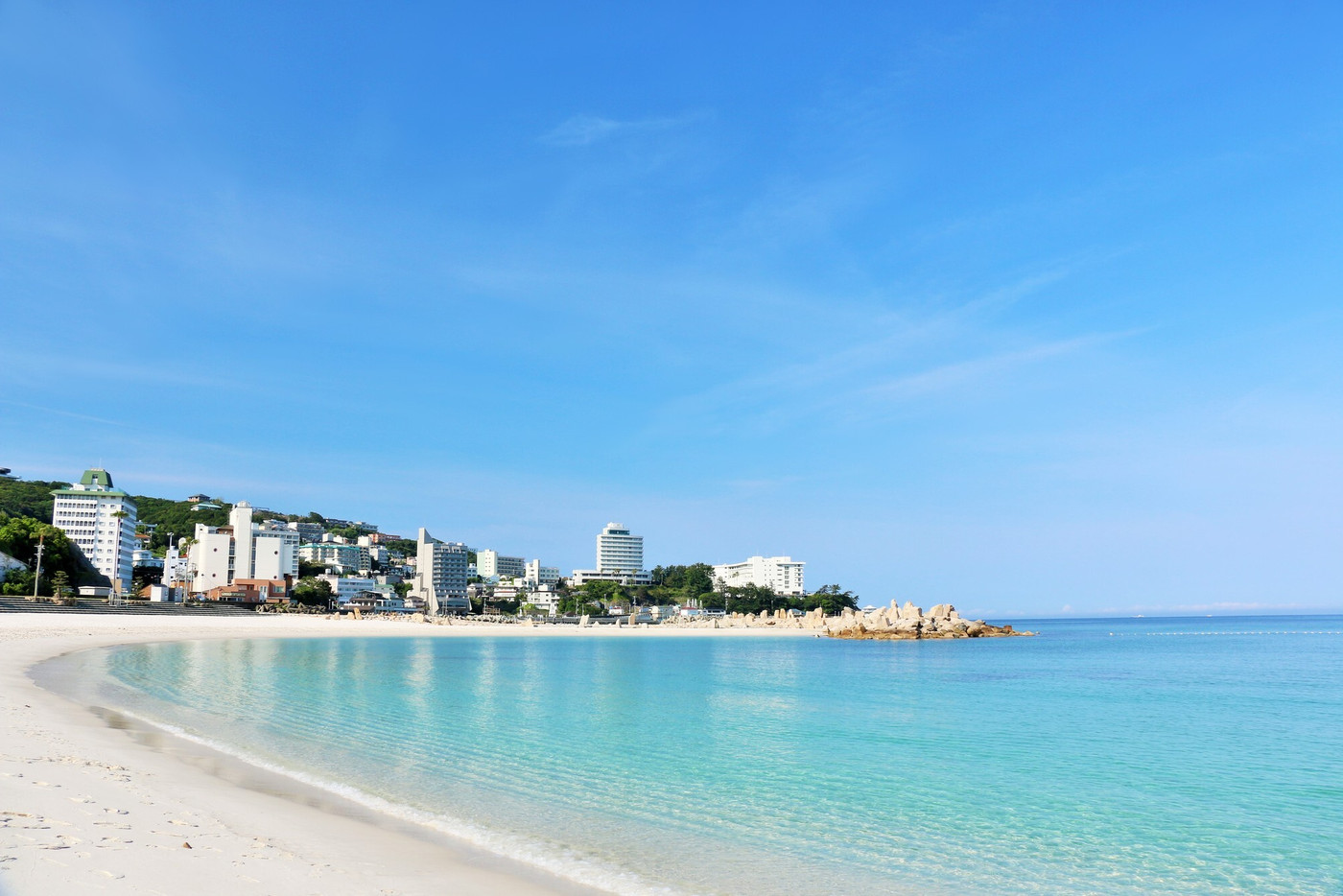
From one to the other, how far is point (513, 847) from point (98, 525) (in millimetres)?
159016

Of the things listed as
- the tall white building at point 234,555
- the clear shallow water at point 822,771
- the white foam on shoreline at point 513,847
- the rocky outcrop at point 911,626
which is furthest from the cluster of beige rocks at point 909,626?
the tall white building at point 234,555

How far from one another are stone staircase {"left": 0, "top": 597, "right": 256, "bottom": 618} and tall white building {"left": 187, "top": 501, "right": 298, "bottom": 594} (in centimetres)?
3393

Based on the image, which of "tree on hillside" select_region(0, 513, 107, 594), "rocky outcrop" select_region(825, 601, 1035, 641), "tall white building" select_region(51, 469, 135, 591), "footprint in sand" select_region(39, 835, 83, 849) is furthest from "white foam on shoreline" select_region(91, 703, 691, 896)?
"tall white building" select_region(51, 469, 135, 591)

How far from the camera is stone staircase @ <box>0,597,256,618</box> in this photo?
6881 cm

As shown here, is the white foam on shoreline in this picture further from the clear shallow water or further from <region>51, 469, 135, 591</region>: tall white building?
<region>51, 469, 135, 591</region>: tall white building

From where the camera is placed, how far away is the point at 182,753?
1458cm

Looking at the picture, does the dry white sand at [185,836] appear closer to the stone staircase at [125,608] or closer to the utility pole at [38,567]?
the stone staircase at [125,608]

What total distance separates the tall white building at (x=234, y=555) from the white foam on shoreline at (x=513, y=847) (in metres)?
144

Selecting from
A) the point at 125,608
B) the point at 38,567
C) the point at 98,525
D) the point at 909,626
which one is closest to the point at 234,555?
the point at 98,525

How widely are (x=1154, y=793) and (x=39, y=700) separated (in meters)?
24.0

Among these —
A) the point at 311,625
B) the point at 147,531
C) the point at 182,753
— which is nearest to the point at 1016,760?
the point at 182,753

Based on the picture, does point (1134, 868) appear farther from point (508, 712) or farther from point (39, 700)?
point (39, 700)

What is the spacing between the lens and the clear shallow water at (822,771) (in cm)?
985

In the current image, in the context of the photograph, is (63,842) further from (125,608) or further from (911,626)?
(911,626)
